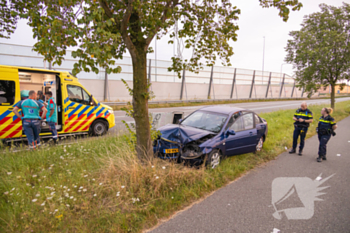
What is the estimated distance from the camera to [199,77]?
27.1 meters

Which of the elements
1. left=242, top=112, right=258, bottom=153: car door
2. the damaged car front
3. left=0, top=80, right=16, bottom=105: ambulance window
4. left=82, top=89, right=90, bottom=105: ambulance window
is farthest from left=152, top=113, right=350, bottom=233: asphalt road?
left=0, top=80, right=16, bottom=105: ambulance window

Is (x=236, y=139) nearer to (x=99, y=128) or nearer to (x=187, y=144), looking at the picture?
(x=187, y=144)

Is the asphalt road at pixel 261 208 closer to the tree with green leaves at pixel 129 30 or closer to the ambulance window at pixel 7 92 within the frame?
the tree with green leaves at pixel 129 30

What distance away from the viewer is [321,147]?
6.61 metres

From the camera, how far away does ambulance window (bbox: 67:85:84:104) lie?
7.88 meters

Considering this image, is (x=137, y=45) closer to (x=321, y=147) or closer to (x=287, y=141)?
(x=321, y=147)

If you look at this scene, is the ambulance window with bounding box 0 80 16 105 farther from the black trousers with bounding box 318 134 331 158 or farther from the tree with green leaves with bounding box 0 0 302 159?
the black trousers with bounding box 318 134 331 158

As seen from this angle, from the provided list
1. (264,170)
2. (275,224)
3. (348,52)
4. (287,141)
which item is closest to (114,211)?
(275,224)

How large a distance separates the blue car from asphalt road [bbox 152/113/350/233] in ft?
2.66

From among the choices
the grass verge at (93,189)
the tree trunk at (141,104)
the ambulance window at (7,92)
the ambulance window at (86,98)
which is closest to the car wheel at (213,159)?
the grass verge at (93,189)

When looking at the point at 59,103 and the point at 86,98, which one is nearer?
the point at 59,103

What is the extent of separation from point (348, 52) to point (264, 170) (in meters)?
16.4

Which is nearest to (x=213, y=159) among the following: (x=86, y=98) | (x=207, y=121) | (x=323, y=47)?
(x=207, y=121)

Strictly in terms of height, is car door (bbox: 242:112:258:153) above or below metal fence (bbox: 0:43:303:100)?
below
